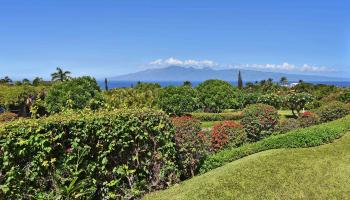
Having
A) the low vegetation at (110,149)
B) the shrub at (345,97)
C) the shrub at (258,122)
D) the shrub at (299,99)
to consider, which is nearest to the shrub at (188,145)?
the low vegetation at (110,149)

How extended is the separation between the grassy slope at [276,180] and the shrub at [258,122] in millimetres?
4225

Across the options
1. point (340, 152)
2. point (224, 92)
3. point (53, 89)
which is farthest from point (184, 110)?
point (340, 152)

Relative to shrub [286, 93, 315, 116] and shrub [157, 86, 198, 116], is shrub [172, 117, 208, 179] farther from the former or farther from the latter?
shrub [286, 93, 315, 116]

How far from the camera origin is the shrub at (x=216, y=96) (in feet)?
123

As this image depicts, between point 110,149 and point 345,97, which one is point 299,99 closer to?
point 345,97

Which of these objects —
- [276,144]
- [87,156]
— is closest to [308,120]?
[276,144]

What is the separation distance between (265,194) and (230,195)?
0.78m

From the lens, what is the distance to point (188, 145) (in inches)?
391

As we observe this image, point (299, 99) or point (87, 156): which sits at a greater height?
point (87, 156)

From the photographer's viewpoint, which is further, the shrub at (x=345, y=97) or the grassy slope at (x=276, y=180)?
the shrub at (x=345, y=97)

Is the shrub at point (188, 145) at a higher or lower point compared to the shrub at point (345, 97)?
higher

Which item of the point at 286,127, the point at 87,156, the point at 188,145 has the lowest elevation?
the point at 286,127

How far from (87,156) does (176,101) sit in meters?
24.0

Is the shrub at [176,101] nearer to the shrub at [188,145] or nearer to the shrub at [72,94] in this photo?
the shrub at [72,94]
